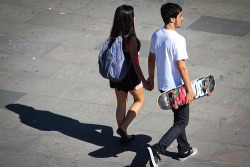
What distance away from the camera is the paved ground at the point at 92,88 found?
5.99 m

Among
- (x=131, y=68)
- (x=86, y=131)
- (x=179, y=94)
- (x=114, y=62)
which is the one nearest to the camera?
(x=179, y=94)

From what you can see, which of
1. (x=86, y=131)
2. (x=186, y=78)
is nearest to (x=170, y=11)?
(x=186, y=78)

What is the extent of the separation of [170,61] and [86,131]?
197cm

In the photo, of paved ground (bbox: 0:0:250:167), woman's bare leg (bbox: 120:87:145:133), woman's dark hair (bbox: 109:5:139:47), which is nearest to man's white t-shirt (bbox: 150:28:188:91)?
woman's dark hair (bbox: 109:5:139:47)

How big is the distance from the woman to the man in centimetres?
21

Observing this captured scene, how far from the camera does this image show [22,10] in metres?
11.2

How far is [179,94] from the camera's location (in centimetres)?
512

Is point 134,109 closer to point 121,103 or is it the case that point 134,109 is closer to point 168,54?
point 121,103

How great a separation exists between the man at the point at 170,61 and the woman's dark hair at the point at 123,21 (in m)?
0.37

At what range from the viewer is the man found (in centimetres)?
502

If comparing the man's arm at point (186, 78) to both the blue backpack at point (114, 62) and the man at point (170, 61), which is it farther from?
the blue backpack at point (114, 62)

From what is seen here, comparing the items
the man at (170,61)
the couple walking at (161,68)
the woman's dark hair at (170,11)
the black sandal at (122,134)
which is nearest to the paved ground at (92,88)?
the black sandal at (122,134)

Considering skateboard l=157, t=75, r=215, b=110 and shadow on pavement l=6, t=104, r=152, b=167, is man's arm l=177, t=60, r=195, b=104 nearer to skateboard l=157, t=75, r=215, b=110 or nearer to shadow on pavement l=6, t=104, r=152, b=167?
skateboard l=157, t=75, r=215, b=110

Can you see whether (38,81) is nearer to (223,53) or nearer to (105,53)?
(105,53)
